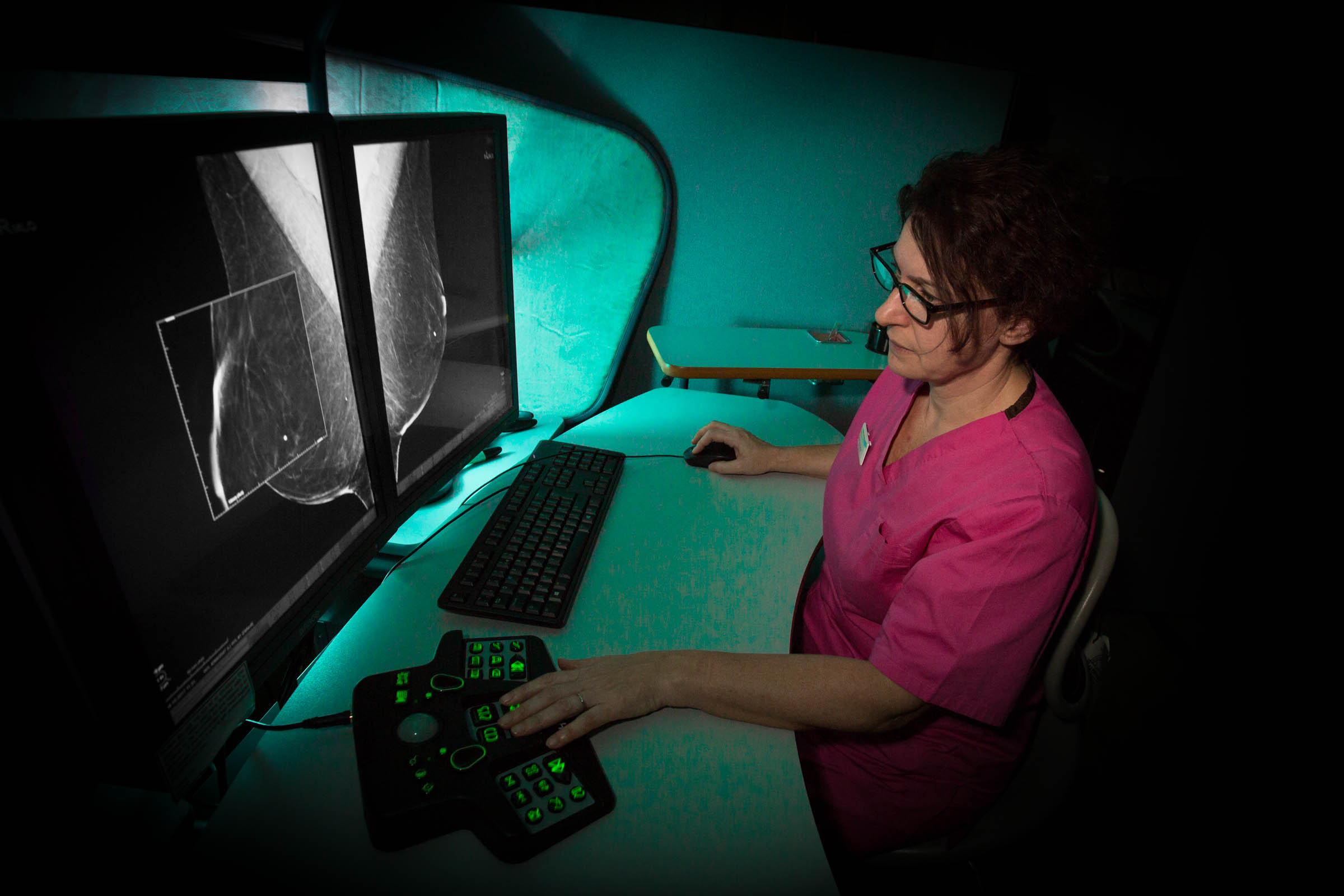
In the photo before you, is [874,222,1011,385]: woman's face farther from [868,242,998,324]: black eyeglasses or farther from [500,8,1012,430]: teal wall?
[500,8,1012,430]: teal wall

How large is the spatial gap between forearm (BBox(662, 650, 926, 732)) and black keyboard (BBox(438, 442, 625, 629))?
18 cm

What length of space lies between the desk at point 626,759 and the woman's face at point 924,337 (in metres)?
0.32

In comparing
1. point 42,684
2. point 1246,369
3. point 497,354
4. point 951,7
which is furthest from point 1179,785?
point 42,684

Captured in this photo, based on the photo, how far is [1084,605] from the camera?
83 centimetres

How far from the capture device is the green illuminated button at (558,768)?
0.63 metres

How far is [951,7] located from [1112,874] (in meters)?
2.05

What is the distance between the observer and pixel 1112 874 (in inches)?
57.9

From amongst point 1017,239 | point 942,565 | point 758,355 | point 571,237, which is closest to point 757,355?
point 758,355

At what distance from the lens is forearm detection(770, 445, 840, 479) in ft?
4.17

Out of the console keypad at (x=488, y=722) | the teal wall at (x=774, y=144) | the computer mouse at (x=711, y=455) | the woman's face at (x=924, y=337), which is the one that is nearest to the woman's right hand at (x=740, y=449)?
the computer mouse at (x=711, y=455)

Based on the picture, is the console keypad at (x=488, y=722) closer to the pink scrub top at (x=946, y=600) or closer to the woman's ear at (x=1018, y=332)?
the pink scrub top at (x=946, y=600)

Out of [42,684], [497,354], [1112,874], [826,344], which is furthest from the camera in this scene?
[826,344]

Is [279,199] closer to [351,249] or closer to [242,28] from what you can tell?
[351,249]

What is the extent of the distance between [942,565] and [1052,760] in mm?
418
